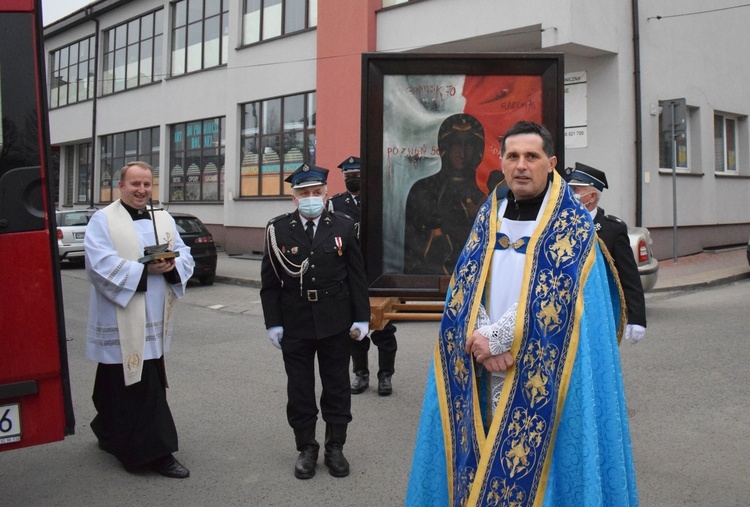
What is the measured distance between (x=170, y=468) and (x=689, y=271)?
1263 centimetres

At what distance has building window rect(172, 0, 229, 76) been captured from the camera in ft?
74.9

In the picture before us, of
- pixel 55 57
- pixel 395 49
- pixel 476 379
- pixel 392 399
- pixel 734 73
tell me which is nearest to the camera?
pixel 476 379

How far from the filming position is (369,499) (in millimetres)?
4180

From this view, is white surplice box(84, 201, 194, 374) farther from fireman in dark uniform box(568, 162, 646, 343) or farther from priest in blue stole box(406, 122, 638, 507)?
fireman in dark uniform box(568, 162, 646, 343)

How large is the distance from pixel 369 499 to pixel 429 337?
4.97 metres

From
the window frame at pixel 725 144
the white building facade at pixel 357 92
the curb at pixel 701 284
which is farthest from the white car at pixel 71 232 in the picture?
the window frame at pixel 725 144

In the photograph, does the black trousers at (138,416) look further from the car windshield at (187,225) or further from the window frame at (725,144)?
the window frame at (725,144)

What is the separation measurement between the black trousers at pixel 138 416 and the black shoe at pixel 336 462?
994 millimetres

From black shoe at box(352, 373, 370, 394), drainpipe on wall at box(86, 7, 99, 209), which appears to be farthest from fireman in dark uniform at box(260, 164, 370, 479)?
drainpipe on wall at box(86, 7, 99, 209)

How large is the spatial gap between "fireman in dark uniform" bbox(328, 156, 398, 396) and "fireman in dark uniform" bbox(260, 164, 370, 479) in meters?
1.68

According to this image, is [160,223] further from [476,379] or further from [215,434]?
[476,379]

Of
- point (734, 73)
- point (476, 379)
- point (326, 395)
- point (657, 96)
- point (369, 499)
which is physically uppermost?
point (734, 73)

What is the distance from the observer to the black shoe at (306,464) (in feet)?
14.9

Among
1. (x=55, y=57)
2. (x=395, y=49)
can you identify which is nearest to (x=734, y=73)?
(x=395, y=49)
